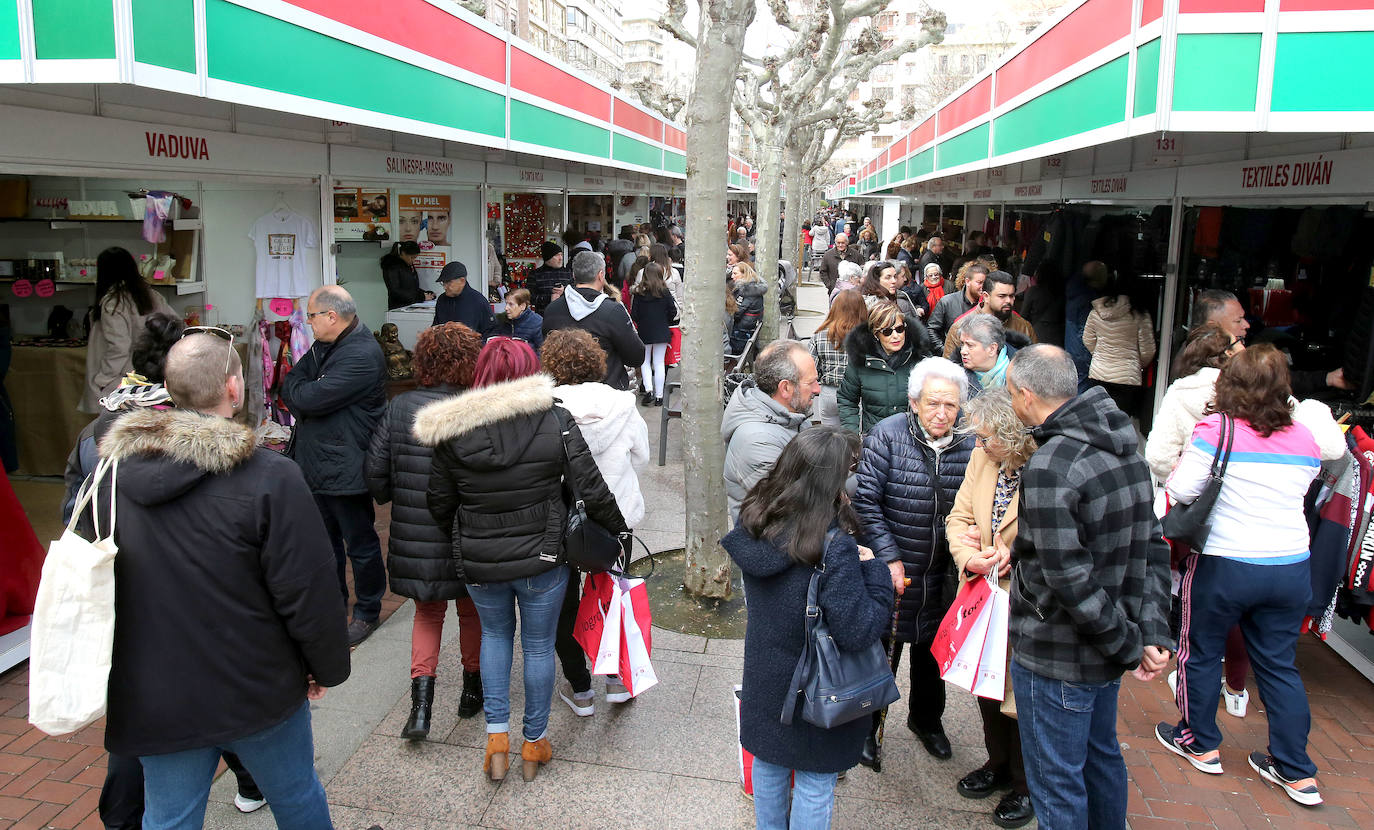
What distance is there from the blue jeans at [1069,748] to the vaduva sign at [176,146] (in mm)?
5068

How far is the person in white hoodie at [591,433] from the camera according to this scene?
155 inches

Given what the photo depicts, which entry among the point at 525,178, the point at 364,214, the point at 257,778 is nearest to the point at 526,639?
the point at 257,778

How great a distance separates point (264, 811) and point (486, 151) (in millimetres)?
8080

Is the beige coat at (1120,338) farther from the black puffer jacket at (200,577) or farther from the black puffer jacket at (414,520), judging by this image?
the black puffer jacket at (200,577)

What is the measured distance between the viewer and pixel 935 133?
555 inches

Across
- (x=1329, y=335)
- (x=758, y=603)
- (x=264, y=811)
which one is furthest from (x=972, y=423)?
(x=1329, y=335)

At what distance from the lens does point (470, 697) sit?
425 centimetres

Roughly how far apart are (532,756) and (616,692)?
0.65m

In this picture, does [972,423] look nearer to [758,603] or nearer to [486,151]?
[758,603]

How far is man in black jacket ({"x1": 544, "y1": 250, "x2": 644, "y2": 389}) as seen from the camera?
6.95 meters

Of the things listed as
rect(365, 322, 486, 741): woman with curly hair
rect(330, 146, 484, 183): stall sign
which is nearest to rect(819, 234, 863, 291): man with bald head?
rect(330, 146, 484, 183): stall sign

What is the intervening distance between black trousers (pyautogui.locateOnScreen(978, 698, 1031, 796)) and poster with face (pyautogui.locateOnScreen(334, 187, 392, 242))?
8.96m

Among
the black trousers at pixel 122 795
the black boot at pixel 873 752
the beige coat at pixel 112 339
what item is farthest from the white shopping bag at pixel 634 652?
the beige coat at pixel 112 339

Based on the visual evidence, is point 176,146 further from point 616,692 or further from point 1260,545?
point 1260,545
